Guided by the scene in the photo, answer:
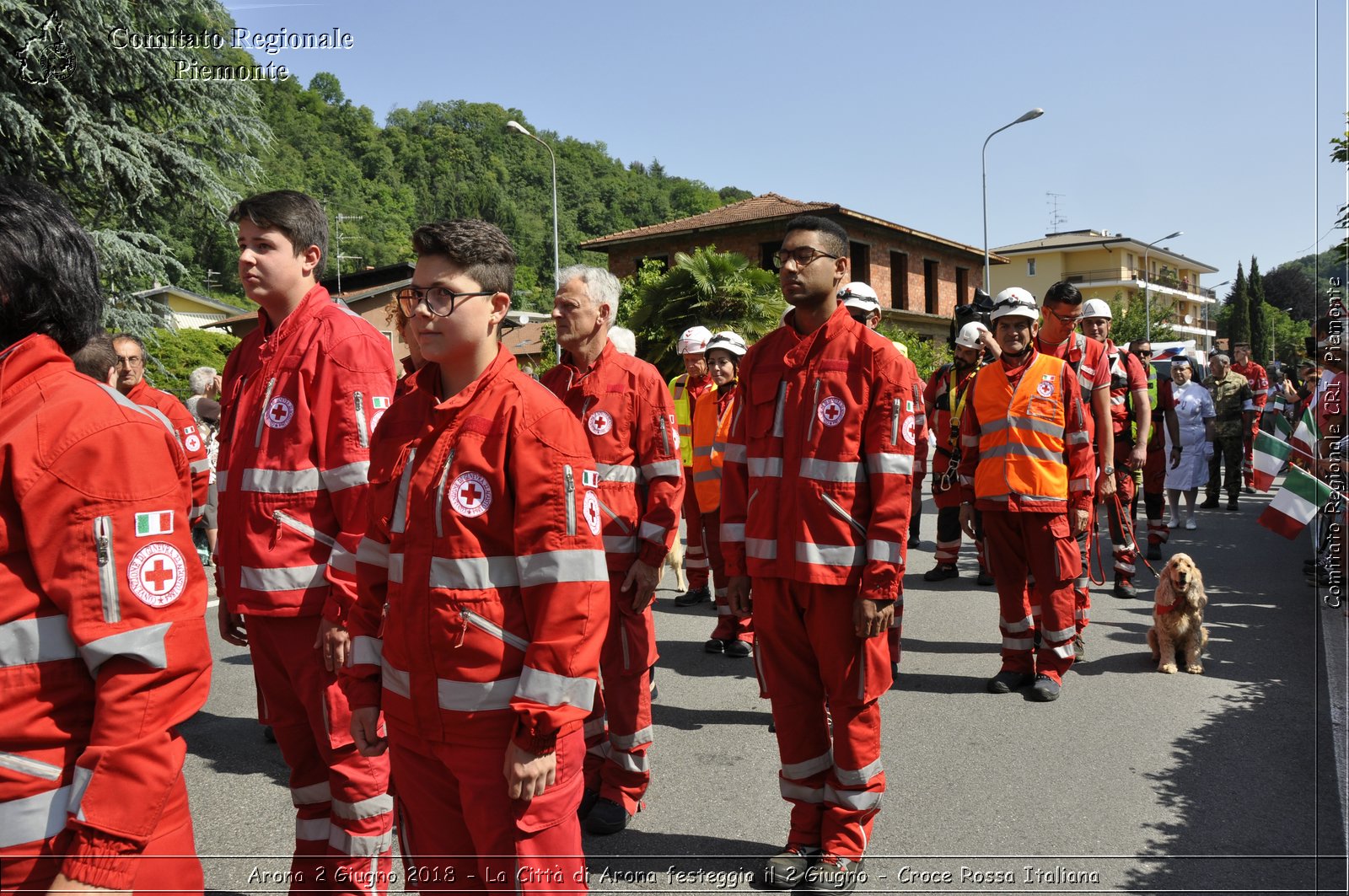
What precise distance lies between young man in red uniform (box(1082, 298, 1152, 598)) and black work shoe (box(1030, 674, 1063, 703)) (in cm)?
287

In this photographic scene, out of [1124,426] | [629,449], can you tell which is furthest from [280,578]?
[1124,426]

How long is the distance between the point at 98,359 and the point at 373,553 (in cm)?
343

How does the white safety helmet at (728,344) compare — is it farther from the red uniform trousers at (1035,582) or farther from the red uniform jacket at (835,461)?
the red uniform jacket at (835,461)

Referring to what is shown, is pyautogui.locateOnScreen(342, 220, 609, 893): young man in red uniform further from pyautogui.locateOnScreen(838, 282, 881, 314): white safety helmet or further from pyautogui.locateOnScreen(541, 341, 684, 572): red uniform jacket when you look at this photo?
pyautogui.locateOnScreen(838, 282, 881, 314): white safety helmet

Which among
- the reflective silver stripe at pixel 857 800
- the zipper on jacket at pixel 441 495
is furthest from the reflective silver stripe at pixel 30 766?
the reflective silver stripe at pixel 857 800

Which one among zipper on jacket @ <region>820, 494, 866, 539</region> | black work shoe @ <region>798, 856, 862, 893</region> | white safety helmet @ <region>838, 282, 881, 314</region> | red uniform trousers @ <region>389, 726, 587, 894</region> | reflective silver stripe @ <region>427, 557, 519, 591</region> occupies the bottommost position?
black work shoe @ <region>798, 856, 862, 893</region>

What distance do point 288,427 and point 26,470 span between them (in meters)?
1.47

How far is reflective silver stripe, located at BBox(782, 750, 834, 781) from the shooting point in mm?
3916

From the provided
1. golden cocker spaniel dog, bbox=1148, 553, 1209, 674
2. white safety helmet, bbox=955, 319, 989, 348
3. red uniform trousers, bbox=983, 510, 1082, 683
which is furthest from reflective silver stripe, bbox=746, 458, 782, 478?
white safety helmet, bbox=955, 319, 989, 348

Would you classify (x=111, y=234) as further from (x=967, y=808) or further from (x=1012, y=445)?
(x=967, y=808)

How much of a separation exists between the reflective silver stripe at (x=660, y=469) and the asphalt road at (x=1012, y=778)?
1.61 m

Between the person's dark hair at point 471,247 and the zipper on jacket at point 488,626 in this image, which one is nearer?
the zipper on jacket at point 488,626

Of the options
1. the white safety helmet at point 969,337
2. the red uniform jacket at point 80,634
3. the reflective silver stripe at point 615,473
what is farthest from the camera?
the white safety helmet at point 969,337

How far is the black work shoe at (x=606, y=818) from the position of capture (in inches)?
169
